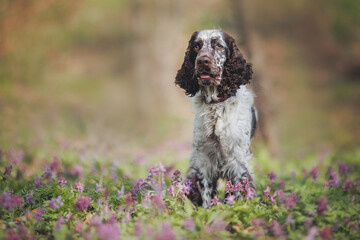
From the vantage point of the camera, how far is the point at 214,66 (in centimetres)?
405

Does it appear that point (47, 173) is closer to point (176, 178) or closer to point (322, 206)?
point (176, 178)

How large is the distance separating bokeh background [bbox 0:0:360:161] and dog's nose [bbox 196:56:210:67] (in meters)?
4.78

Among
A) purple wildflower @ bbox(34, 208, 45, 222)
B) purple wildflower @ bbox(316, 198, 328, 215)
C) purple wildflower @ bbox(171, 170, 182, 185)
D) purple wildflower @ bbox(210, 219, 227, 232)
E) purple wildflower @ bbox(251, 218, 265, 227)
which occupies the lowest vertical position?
purple wildflower @ bbox(34, 208, 45, 222)

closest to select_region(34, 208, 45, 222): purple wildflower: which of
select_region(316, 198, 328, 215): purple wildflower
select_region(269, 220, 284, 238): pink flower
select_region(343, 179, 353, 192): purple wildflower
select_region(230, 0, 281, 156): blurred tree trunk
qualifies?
select_region(269, 220, 284, 238): pink flower

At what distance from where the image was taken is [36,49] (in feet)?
44.3

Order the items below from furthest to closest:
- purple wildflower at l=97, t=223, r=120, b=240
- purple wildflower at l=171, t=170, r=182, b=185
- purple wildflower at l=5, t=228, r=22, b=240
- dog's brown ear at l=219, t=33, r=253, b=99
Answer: dog's brown ear at l=219, t=33, r=253, b=99 → purple wildflower at l=171, t=170, r=182, b=185 → purple wildflower at l=5, t=228, r=22, b=240 → purple wildflower at l=97, t=223, r=120, b=240

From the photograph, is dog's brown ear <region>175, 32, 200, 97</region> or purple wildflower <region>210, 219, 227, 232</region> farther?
dog's brown ear <region>175, 32, 200, 97</region>

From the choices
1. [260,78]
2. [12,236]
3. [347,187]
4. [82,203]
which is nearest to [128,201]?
[82,203]

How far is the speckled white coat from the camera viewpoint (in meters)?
3.98

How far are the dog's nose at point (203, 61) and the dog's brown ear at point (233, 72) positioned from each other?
0.31m

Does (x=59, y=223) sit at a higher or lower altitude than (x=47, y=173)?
lower

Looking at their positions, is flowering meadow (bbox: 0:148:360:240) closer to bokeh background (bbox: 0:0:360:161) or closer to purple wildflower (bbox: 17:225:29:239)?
purple wildflower (bbox: 17:225:29:239)

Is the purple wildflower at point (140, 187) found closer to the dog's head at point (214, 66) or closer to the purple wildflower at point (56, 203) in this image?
the purple wildflower at point (56, 203)

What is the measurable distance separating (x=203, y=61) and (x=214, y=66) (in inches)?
7.8
